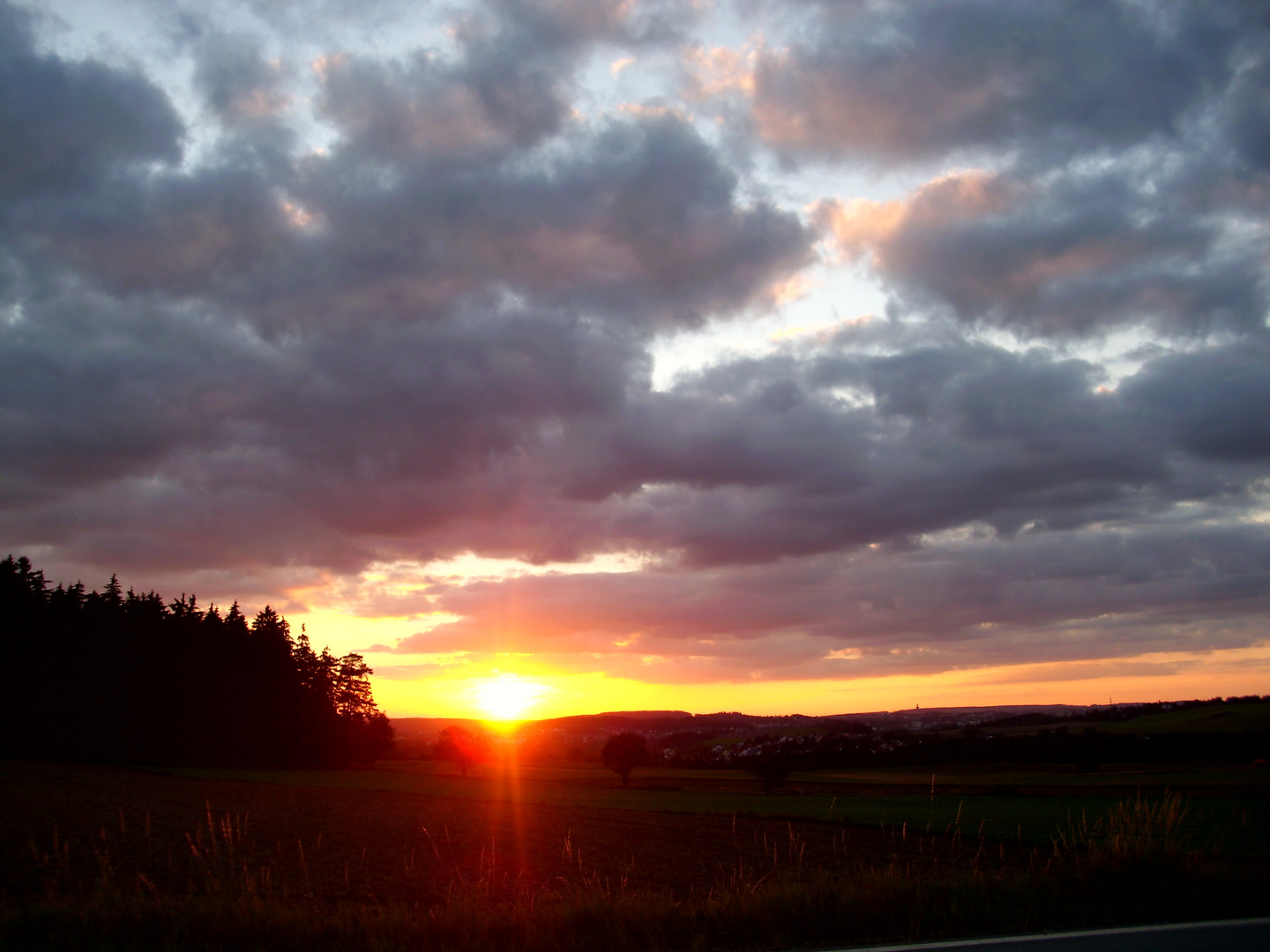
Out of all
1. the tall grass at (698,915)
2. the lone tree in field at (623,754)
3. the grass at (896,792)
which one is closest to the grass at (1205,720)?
the grass at (896,792)

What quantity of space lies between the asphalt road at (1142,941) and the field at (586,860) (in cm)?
209

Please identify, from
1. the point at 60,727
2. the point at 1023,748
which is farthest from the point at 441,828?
the point at 1023,748

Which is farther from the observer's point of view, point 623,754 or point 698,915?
point 623,754

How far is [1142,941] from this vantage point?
22.1 feet

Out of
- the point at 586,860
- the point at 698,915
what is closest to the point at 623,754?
the point at 586,860

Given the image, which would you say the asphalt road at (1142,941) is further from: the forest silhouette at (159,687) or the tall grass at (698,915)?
the forest silhouette at (159,687)

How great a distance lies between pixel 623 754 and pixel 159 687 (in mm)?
50813

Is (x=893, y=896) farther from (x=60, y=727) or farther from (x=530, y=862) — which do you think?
(x=60, y=727)

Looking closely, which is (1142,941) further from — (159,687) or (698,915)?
(159,687)

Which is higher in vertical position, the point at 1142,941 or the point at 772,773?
the point at 1142,941

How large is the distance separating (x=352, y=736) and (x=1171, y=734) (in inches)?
3704

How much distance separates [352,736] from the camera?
95.8 meters

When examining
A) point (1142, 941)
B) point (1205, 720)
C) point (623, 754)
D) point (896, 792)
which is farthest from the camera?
point (1205, 720)

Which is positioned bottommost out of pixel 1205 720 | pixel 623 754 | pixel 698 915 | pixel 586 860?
pixel 1205 720
